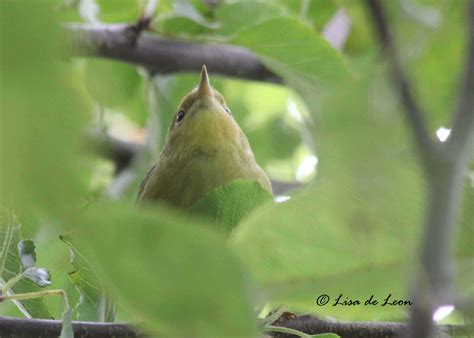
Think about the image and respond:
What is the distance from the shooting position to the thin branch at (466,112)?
747 millimetres

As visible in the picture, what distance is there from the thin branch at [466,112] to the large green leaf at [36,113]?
349mm

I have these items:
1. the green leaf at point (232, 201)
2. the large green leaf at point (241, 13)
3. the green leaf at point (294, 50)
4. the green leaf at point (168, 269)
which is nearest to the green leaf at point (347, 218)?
the green leaf at point (168, 269)

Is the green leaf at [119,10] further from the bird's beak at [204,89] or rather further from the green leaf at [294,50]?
the green leaf at [294,50]

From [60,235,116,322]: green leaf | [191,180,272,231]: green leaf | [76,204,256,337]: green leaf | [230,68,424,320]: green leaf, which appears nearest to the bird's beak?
[60,235,116,322]: green leaf

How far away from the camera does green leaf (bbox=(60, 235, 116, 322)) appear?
7.36ft

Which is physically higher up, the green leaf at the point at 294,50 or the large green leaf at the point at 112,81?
the large green leaf at the point at 112,81

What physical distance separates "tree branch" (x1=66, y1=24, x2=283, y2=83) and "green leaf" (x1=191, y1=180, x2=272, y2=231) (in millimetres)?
2128

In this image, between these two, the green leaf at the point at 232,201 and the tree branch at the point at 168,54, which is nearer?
the green leaf at the point at 232,201

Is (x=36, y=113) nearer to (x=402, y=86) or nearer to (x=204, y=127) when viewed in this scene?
(x=402, y=86)

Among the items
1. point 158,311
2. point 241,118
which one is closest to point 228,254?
point 158,311

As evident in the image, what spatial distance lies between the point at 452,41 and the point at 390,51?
245cm

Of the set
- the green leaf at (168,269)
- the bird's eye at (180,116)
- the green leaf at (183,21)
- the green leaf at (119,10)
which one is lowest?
the green leaf at (168,269)

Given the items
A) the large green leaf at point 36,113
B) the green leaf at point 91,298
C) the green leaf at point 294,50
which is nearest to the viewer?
the large green leaf at point 36,113

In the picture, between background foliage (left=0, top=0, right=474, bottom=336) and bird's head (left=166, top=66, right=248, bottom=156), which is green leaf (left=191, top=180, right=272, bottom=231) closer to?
background foliage (left=0, top=0, right=474, bottom=336)
